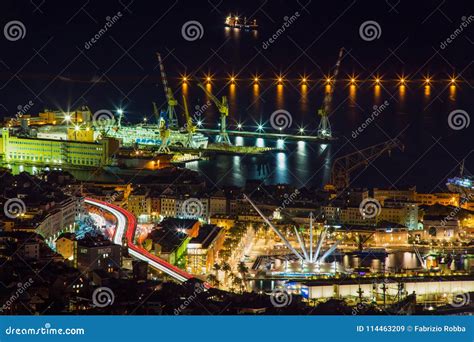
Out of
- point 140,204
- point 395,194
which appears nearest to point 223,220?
point 140,204

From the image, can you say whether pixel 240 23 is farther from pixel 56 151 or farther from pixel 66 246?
pixel 66 246

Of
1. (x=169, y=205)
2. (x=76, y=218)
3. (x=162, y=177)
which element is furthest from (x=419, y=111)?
(x=76, y=218)

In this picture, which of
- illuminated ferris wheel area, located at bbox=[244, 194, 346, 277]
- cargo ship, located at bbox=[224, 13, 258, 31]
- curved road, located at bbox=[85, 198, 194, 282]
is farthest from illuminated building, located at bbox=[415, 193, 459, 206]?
cargo ship, located at bbox=[224, 13, 258, 31]

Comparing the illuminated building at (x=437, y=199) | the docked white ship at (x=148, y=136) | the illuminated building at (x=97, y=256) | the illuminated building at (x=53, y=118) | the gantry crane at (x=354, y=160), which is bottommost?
the illuminated building at (x=97, y=256)

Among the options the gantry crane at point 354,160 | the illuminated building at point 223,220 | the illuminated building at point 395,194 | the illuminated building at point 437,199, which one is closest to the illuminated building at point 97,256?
the illuminated building at point 223,220

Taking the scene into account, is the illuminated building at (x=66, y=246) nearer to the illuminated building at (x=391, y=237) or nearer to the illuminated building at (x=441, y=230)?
the illuminated building at (x=391, y=237)

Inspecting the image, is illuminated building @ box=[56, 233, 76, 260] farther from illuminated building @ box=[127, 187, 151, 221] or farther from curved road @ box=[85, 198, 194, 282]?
illuminated building @ box=[127, 187, 151, 221]

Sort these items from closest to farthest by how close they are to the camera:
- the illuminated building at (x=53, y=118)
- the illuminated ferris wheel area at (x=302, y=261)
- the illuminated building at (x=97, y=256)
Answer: the illuminated building at (x=97, y=256), the illuminated ferris wheel area at (x=302, y=261), the illuminated building at (x=53, y=118)
